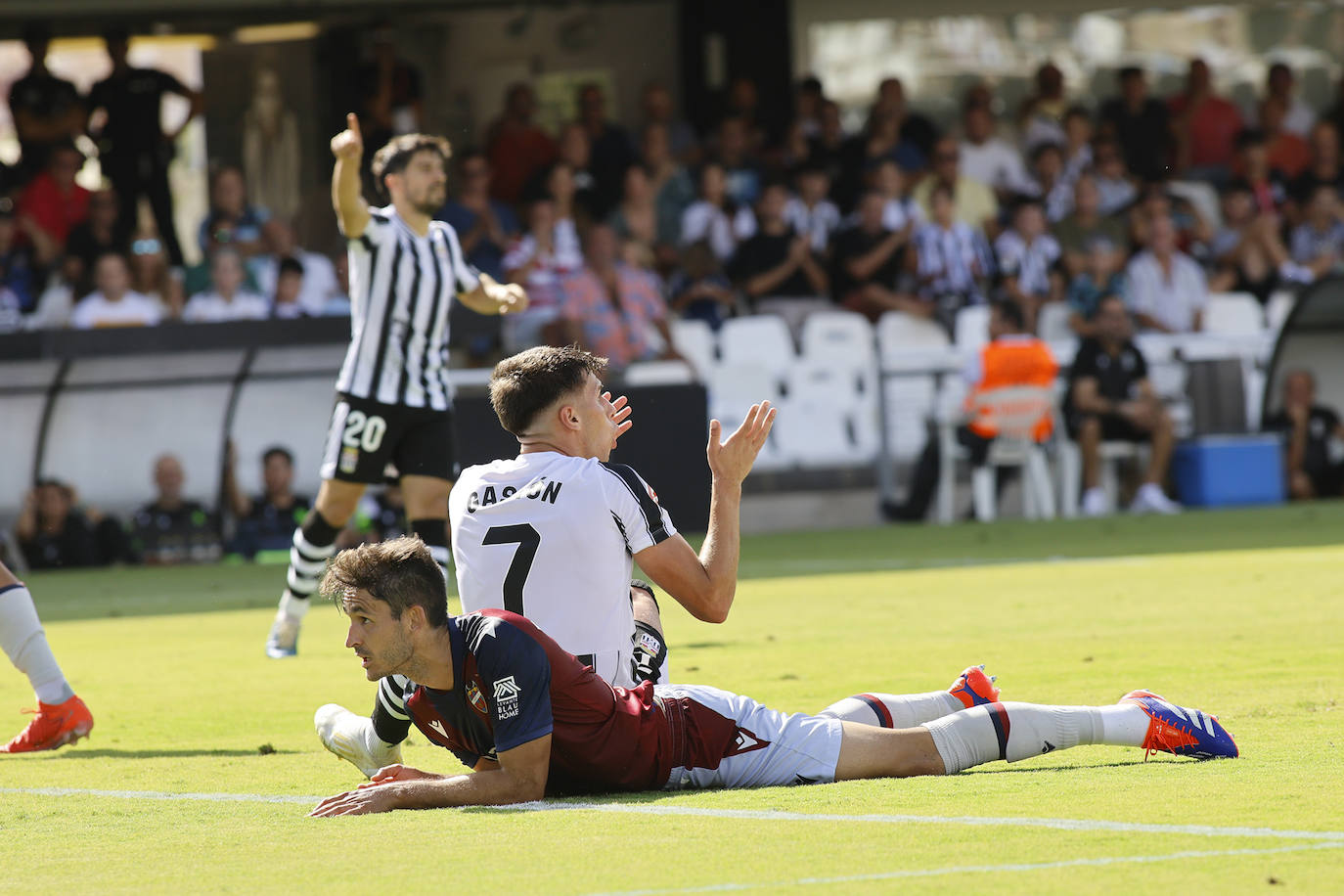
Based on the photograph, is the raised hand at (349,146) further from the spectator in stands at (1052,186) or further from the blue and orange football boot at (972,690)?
the spectator in stands at (1052,186)

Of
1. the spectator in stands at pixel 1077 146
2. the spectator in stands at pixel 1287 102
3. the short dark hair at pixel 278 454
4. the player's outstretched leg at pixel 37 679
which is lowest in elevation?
the short dark hair at pixel 278 454

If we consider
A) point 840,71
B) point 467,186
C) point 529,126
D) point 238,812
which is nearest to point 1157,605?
point 238,812

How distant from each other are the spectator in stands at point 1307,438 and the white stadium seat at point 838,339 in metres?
3.77

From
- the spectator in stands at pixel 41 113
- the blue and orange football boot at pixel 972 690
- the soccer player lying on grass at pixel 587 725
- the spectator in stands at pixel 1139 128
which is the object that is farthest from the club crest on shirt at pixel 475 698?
the spectator in stands at pixel 1139 128

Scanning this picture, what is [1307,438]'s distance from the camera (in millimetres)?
18531

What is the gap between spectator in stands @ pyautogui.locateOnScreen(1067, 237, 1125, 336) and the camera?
1877 centimetres

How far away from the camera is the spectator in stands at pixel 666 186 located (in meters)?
19.5

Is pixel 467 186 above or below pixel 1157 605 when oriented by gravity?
above

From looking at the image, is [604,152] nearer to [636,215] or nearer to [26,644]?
[636,215]

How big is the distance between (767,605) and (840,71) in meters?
13.0

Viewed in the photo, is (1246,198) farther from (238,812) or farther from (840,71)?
(238,812)

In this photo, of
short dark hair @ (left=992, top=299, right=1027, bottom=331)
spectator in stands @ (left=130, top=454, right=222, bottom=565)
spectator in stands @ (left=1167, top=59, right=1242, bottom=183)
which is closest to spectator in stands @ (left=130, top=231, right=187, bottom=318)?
spectator in stands @ (left=130, top=454, right=222, bottom=565)

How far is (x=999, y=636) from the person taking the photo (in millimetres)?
8922

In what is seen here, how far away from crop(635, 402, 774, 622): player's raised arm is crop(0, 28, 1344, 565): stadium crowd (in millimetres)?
10976
